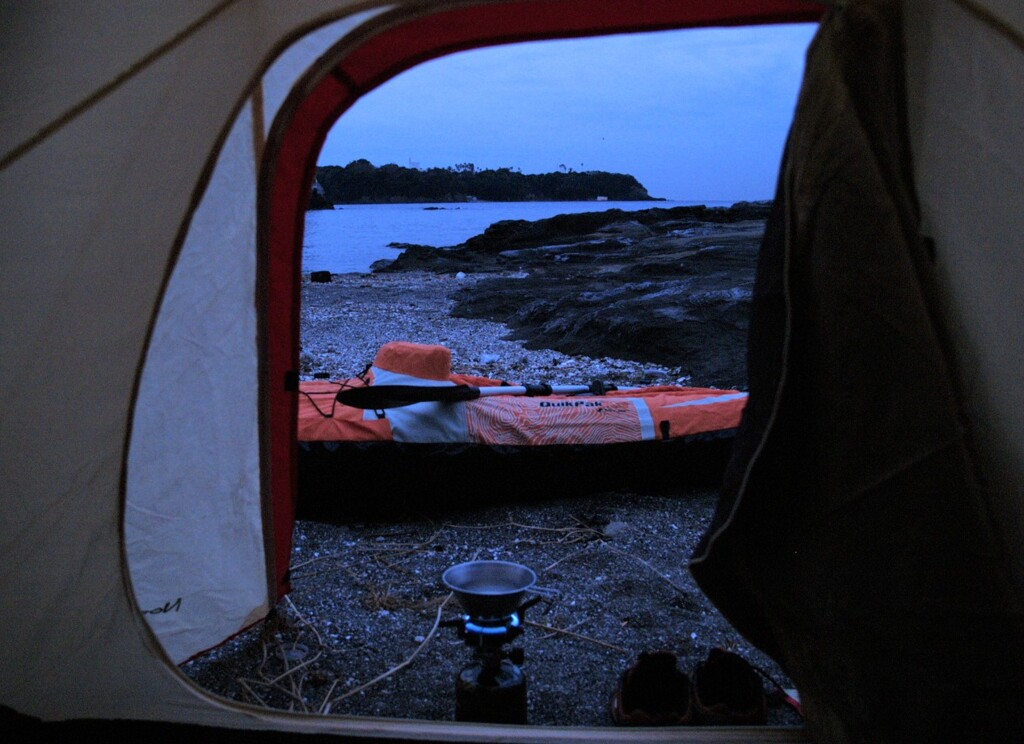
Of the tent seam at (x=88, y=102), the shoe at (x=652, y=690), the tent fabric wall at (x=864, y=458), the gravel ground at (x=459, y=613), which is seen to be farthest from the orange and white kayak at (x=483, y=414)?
the tent fabric wall at (x=864, y=458)

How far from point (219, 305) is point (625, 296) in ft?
35.6

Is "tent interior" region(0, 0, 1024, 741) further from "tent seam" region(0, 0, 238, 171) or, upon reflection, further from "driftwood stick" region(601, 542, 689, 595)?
"driftwood stick" region(601, 542, 689, 595)

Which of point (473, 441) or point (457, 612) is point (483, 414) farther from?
point (457, 612)

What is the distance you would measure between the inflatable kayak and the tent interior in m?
1.23

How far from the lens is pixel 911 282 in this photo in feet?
6.51

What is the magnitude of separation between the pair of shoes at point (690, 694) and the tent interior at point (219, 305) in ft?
0.74

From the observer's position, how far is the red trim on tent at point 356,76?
2816 mm

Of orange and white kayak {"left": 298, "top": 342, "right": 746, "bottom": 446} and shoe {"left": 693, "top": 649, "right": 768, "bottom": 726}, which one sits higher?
orange and white kayak {"left": 298, "top": 342, "right": 746, "bottom": 446}

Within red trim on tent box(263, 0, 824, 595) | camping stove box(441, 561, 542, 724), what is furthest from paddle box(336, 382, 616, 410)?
camping stove box(441, 561, 542, 724)

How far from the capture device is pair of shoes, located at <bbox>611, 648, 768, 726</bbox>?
9.27ft

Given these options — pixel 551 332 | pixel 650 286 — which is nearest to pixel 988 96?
pixel 551 332

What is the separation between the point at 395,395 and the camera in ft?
15.4

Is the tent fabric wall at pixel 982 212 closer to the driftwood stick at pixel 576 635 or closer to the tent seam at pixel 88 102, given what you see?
the driftwood stick at pixel 576 635

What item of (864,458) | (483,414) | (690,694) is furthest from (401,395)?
(864,458)
